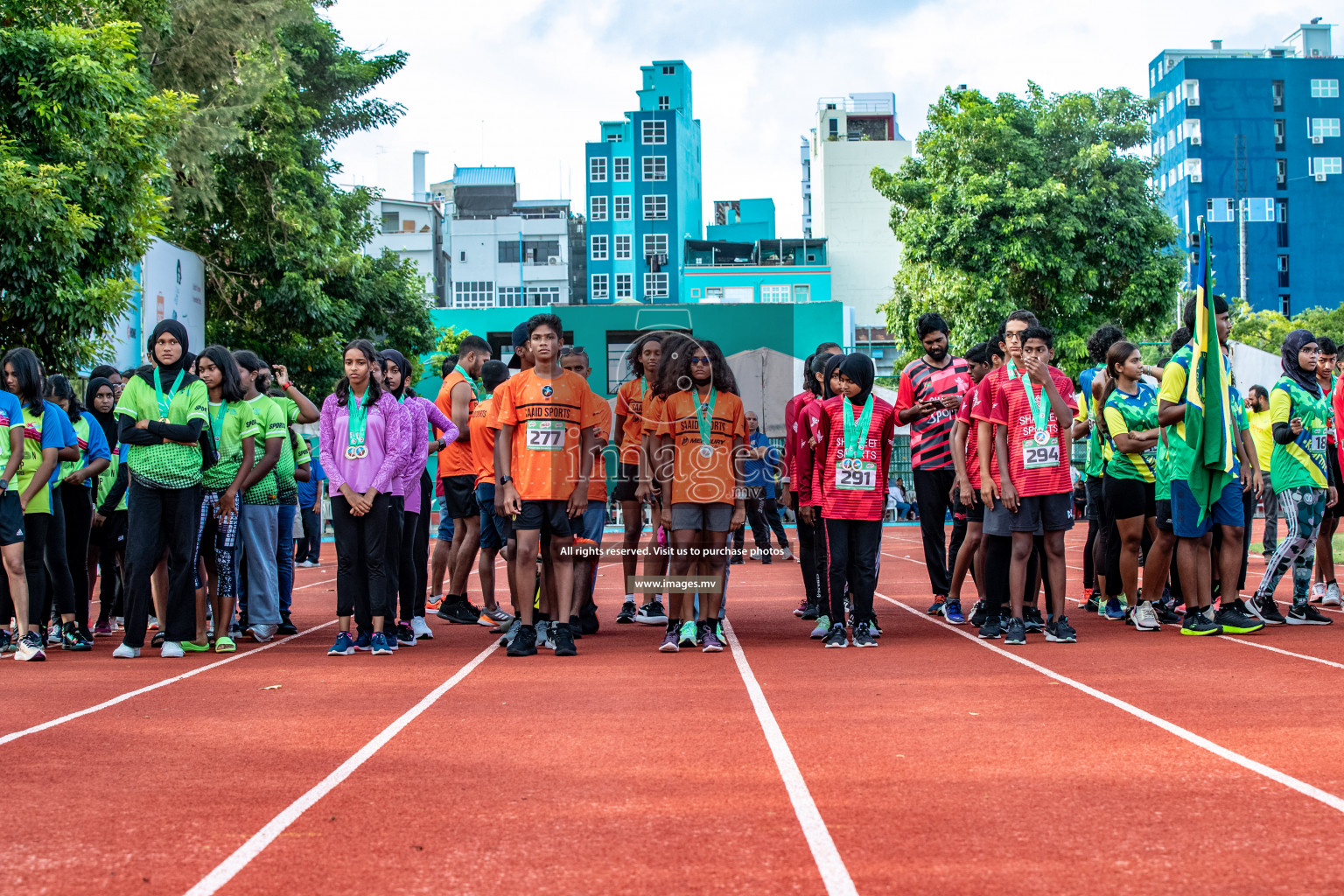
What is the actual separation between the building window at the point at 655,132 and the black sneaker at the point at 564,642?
64092mm

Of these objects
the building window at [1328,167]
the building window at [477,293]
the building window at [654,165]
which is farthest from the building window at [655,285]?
the building window at [1328,167]

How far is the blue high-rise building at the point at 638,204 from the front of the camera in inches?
2734

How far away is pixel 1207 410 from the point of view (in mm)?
8250

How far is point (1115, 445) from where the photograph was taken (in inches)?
347

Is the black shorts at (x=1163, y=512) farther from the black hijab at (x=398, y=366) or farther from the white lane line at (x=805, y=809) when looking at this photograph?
the black hijab at (x=398, y=366)

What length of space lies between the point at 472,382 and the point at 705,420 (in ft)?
8.75

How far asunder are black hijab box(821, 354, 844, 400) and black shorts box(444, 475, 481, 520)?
2578 millimetres

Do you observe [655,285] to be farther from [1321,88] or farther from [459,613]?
[459,613]

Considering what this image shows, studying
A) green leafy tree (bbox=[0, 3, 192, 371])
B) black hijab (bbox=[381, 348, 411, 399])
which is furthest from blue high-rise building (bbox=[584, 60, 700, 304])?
black hijab (bbox=[381, 348, 411, 399])

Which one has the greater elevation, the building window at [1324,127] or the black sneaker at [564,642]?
the building window at [1324,127]

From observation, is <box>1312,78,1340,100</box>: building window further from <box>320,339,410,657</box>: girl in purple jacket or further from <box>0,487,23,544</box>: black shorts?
<box>0,487,23,544</box>: black shorts

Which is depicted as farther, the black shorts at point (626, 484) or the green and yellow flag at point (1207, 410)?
the black shorts at point (626, 484)

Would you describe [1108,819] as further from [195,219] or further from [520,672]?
[195,219]

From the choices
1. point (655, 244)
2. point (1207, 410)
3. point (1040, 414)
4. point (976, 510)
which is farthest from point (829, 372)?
point (655, 244)
